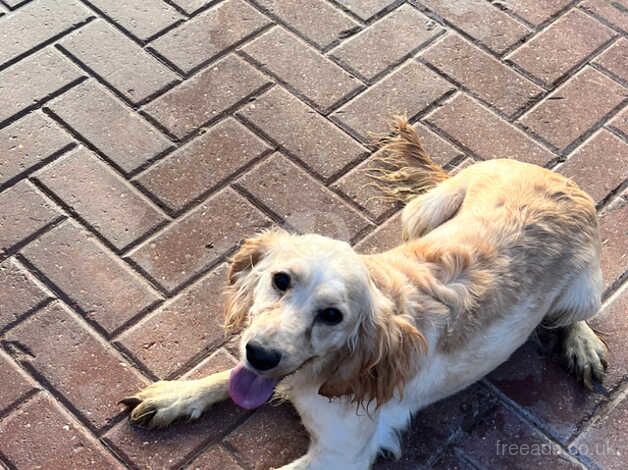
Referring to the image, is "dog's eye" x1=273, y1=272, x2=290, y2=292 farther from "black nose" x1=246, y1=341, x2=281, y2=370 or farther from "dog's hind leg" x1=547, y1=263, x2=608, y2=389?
"dog's hind leg" x1=547, y1=263, x2=608, y2=389

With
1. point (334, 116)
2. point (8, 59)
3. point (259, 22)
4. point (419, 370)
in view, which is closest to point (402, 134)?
point (334, 116)

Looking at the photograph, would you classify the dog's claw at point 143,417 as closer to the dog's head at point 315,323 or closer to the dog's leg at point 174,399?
the dog's leg at point 174,399

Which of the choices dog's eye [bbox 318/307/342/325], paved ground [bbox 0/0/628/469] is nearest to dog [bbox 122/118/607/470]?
dog's eye [bbox 318/307/342/325]

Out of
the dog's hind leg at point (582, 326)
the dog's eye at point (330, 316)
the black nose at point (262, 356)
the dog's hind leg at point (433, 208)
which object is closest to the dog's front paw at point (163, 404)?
the black nose at point (262, 356)

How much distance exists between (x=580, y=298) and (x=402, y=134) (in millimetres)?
1250

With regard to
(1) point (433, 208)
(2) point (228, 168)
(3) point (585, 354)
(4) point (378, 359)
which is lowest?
(3) point (585, 354)

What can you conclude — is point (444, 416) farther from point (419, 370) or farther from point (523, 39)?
point (523, 39)

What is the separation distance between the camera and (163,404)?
353 cm

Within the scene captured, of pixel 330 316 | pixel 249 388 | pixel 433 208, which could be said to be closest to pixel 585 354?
pixel 433 208

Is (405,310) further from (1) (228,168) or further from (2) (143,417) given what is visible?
(1) (228,168)

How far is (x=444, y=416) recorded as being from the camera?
372 cm

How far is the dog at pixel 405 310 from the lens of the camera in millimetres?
2928

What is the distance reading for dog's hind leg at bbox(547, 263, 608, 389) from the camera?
369 centimetres

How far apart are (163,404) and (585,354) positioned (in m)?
1.83
